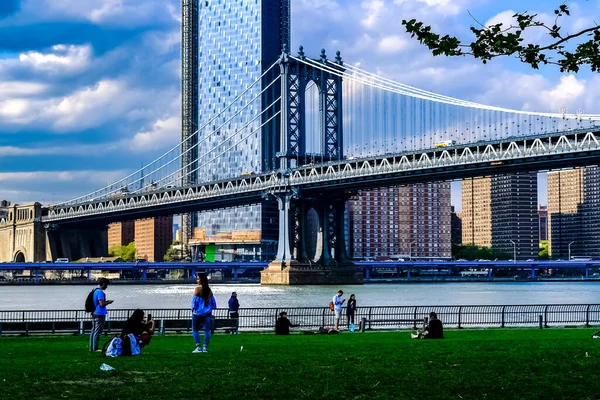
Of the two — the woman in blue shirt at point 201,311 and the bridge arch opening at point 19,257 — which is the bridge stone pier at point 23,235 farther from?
the woman in blue shirt at point 201,311

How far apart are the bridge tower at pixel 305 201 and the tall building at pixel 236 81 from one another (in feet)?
163

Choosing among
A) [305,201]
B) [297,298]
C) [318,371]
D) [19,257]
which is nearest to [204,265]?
[19,257]

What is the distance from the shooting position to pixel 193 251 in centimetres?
19000

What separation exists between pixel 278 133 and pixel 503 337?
11748cm

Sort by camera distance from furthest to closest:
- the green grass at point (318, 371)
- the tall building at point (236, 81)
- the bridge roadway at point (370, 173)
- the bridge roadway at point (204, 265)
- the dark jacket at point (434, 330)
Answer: the tall building at point (236, 81) → the bridge roadway at point (204, 265) → the bridge roadway at point (370, 173) → the dark jacket at point (434, 330) → the green grass at point (318, 371)

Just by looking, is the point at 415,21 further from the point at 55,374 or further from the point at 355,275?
the point at 355,275

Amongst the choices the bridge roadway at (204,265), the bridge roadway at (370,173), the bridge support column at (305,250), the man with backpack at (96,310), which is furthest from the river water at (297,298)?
the man with backpack at (96,310)

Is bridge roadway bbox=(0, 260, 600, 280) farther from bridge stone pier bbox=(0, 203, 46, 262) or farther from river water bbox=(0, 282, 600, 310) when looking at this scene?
river water bbox=(0, 282, 600, 310)

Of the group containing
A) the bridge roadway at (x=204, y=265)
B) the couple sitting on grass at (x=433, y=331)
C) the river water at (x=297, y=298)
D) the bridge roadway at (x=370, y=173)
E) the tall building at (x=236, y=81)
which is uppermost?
the tall building at (x=236, y=81)

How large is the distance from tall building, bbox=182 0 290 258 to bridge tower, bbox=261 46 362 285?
49.6m

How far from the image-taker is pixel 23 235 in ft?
496

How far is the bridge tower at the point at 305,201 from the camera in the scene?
10662 centimetres

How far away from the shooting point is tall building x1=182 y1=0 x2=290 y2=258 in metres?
171

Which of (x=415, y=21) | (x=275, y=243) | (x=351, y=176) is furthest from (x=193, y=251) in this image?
(x=415, y=21)
